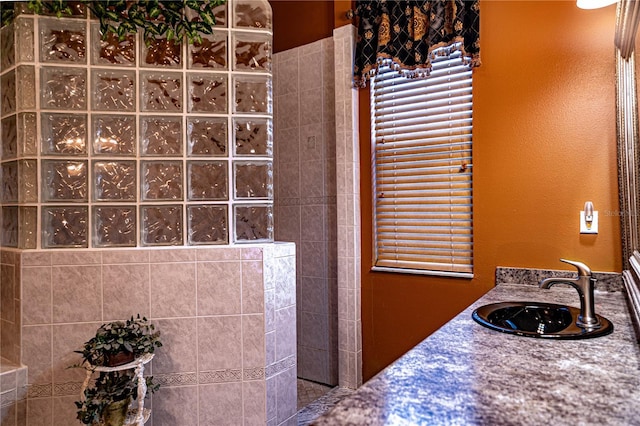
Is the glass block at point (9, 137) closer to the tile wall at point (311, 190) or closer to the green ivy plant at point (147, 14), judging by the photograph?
the green ivy plant at point (147, 14)

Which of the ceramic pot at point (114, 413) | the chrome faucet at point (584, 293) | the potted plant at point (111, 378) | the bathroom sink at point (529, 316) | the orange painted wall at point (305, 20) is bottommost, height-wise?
the ceramic pot at point (114, 413)

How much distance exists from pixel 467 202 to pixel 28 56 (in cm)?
223

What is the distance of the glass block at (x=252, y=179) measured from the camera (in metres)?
1.83

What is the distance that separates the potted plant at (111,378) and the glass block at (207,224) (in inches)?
19.3

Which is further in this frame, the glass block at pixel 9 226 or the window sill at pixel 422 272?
the window sill at pixel 422 272

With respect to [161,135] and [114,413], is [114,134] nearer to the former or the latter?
[161,135]

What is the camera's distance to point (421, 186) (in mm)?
2289

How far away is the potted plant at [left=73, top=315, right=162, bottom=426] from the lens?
4.63 feet

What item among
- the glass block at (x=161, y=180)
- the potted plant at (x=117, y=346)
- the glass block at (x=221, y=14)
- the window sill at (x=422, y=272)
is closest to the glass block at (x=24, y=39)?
the glass block at (x=161, y=180)

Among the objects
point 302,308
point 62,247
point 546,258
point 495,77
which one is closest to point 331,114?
point 495,77

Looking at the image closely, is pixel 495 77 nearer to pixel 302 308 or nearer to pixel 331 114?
pixel 331 114

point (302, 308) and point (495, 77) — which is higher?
point (495, 77)

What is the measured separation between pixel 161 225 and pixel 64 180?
0.45m

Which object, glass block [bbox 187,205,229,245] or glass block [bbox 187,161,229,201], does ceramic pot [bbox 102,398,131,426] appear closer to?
glass block [bbox 187,205,229,245]
